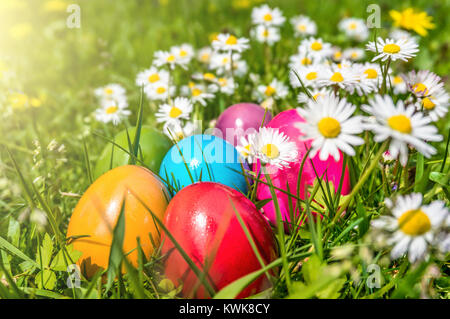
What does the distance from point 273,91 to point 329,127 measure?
91 cm

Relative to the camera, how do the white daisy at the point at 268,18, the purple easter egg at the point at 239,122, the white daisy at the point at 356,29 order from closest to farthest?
the purple easter egg at the point at 239,122
the white daisy at the point at 268,18
the white daisy at the point at 356,29

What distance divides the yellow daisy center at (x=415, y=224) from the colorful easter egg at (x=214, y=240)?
0.91 feet

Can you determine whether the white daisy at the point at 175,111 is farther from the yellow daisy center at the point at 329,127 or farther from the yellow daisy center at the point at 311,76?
the yellow daisy center at the point at 329,127

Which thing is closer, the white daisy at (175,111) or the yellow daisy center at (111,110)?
the white daisy at (175,111)

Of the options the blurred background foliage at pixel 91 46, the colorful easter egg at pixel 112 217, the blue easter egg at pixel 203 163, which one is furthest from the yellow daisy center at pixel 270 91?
the colorful easter egg at pixel 112 217

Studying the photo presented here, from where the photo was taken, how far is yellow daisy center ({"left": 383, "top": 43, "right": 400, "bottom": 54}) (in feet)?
3.32

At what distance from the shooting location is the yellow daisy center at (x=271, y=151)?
90 cm

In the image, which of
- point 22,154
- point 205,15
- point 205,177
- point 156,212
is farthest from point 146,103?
point 205,15

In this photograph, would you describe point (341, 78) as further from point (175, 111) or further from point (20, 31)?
point (20, 31)

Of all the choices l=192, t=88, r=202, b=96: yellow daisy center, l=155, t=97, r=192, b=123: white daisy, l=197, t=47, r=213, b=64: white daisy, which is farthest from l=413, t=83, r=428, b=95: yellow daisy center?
l=197, t=47, r=213, b=64: white daisy

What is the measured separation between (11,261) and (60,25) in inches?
76.9

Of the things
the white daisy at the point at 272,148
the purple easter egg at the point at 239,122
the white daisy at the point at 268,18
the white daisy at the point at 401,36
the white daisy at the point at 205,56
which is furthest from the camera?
the white daisy at the point at 205,56

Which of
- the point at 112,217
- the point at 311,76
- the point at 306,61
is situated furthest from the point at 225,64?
the point at 112,217
